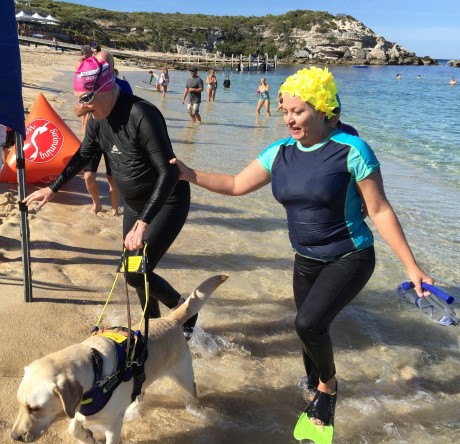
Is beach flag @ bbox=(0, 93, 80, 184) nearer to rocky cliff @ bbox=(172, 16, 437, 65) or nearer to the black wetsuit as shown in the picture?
the black wetsuit

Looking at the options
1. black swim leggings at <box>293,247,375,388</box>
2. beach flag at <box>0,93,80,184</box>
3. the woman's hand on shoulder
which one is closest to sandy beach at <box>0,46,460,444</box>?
beach flag at <box>0,93,80,184</box>

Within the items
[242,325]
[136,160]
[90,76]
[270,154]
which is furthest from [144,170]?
[242,325]

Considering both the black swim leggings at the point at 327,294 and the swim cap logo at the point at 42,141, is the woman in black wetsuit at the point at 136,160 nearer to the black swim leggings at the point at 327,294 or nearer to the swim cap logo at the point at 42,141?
the black swim leggings at the point at 327,294

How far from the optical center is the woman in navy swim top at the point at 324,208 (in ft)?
9.17

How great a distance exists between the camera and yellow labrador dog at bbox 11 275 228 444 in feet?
7.45

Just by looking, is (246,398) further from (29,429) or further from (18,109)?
(18,109)

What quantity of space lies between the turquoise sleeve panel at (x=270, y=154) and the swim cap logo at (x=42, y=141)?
5.15 meters

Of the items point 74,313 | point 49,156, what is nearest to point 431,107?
point 49,156

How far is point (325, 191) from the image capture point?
9.26ft

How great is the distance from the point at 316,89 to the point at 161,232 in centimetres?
156

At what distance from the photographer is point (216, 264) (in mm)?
5922

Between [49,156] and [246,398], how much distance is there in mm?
5347

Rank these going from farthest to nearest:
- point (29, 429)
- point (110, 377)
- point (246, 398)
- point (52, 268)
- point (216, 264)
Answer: point (216, 264) → point (52, 268) → point (246, 398) → point (110, 377) → point (29, 429)

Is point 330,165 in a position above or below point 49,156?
above
